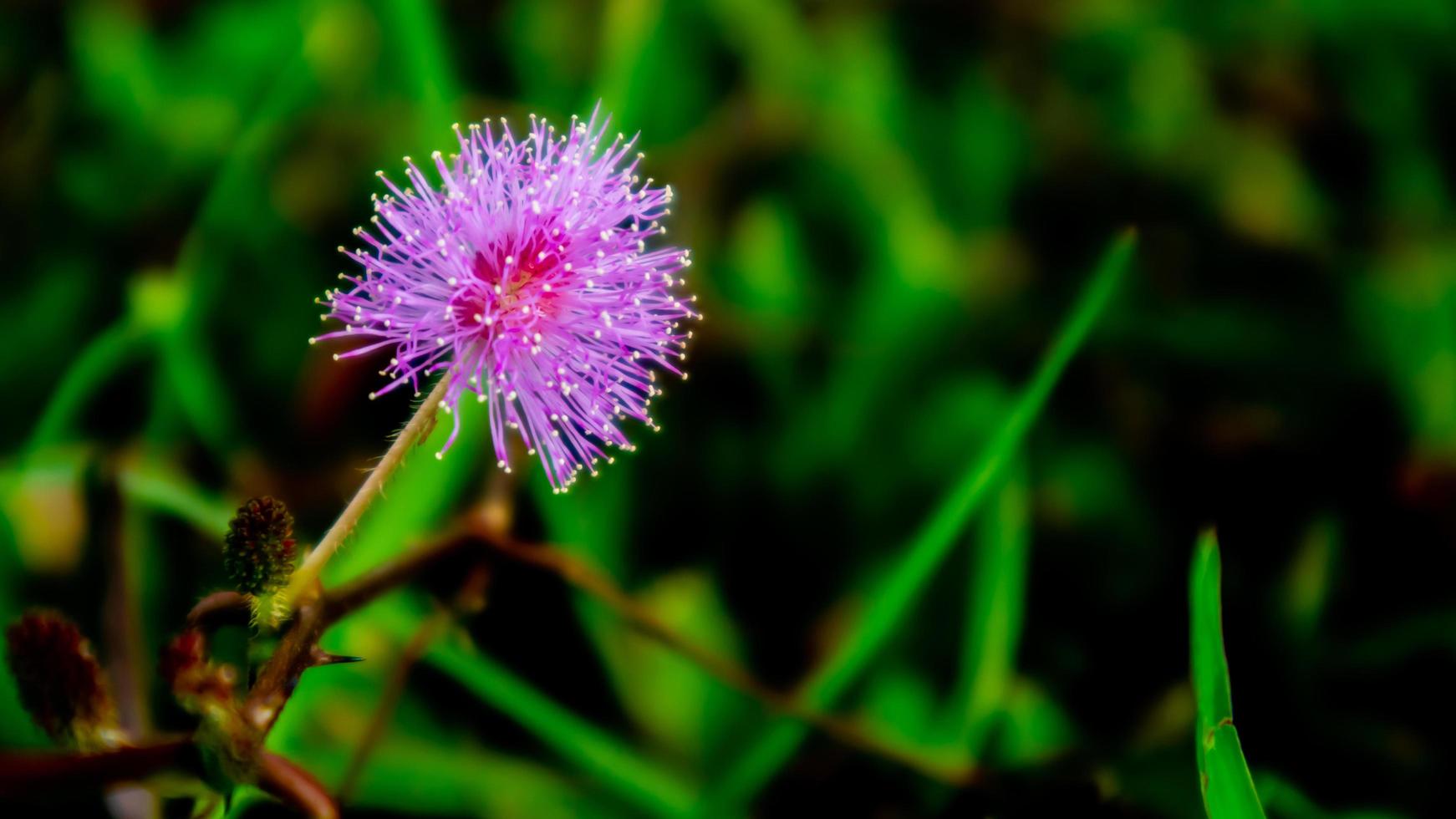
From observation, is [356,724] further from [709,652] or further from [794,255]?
[794,255]

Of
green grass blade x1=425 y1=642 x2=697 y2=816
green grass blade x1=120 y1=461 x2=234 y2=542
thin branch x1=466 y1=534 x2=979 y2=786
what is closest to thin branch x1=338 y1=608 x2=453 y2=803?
green grass blade x1=425 y1=642 x2=697 y2=816

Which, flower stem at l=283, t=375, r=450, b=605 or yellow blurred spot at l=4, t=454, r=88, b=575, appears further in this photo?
yellow blurred spot at l=4, t=454, r=88, b=575

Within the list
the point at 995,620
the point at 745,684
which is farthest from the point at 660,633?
the point at 995,620

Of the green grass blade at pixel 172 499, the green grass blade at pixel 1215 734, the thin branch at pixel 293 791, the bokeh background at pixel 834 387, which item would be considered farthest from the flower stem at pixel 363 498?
the green grass blade at pixel 1215 734

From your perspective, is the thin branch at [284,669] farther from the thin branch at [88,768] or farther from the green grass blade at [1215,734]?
the green grass blade at [1215,734]

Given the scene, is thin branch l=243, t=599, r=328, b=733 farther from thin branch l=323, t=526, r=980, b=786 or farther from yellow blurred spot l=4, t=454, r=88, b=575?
yellow blurred spot l=4, t=454, r=88, b=575

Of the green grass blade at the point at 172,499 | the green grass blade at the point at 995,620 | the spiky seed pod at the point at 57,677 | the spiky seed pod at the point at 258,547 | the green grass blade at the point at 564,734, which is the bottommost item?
the green grass blade at the point at 172,499
